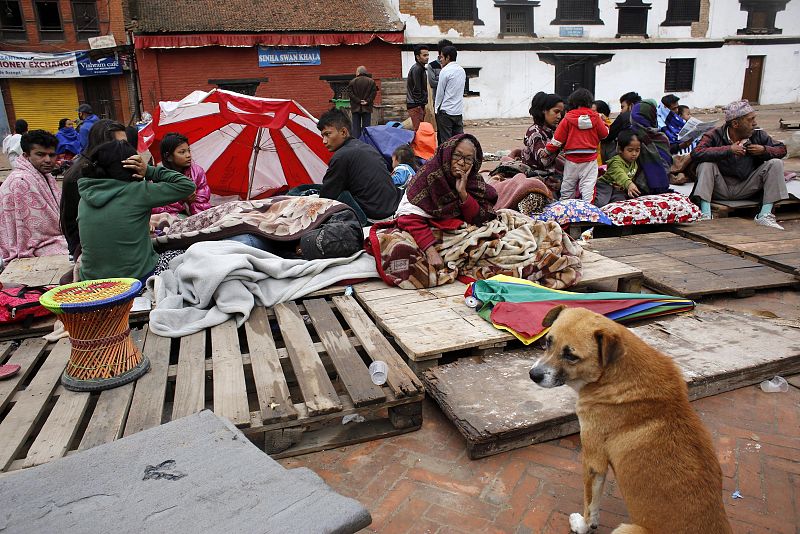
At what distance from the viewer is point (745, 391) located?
312 centimetres

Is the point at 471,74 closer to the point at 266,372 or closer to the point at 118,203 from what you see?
the point at 118,203

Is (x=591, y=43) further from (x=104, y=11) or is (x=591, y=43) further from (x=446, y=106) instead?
(x=104, y=11)

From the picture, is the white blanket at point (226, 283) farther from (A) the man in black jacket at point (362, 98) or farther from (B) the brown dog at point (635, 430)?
(A) the man in black jacket at point (362, 98)

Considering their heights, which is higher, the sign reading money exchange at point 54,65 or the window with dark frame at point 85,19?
the window with dark frame at point 85,19

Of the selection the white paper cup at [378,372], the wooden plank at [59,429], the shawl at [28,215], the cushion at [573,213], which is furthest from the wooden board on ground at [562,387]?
the shawl at [28,215]

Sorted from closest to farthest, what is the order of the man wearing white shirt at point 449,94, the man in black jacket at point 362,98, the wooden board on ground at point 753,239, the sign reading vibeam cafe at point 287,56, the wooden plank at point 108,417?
the wooden plank at point 108,417
the wooden board on ground at point 753,239
the man wearing white shirt at point 449,94
the man in black jacket at point 362,98
the sign reading vibeam cafe at point 287,56

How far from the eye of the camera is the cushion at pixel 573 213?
19.3 ft

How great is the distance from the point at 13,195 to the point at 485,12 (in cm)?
1971

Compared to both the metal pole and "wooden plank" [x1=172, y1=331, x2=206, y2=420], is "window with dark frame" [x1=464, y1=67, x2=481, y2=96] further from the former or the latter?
"wooden plank" [x1=172, y1=331, x2=206, y2=420]

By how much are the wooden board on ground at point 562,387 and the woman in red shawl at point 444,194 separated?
52.0 inches

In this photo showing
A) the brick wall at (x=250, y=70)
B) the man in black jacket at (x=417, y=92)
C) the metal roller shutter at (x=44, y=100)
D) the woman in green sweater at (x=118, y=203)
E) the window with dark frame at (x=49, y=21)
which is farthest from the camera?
the metal roller shutter at (x=44, y=100)

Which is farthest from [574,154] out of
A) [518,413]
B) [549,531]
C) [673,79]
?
[673,79]

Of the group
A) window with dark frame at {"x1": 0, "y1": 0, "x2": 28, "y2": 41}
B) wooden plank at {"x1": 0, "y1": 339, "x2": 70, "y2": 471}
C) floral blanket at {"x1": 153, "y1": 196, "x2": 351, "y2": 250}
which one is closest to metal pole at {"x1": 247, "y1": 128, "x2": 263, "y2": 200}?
floral blanket at {"x1": 153, "y1": 196, "x2": 351, "y2": 250}

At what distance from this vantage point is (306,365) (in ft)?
10.2
